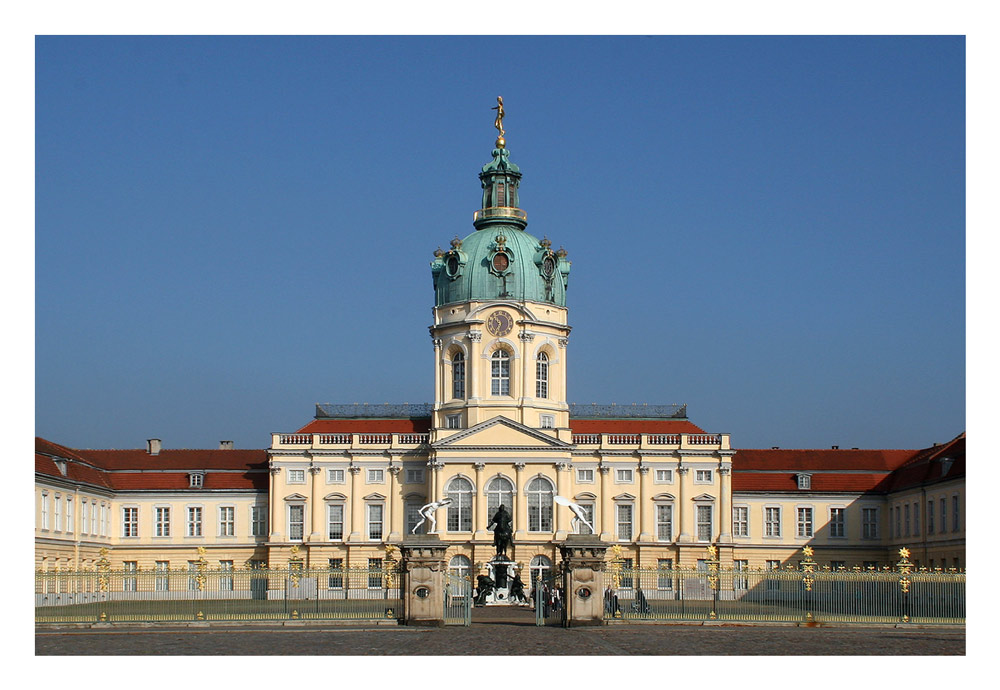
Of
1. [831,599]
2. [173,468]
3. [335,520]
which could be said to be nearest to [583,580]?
[831,599]

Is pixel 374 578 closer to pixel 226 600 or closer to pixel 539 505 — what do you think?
pixel 226 600

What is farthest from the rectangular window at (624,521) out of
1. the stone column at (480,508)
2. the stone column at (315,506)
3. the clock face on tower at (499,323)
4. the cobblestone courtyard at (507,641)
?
the cobblestone courtyard at (507,641)

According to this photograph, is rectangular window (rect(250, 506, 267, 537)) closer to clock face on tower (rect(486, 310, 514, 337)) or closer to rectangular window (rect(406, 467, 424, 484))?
rectangular window (rect(406, 467, 424, 484))

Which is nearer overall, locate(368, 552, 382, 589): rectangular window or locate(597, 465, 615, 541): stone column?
locate(368, 552, 382, 589): rectangular window

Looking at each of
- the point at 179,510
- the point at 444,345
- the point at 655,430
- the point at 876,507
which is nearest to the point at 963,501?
the point at 876,507

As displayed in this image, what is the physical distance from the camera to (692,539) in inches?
3415

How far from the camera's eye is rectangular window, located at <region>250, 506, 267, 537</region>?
3570 inches

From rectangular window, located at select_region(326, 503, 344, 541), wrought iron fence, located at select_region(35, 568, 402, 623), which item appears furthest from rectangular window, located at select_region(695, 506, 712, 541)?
wrought iron fence, located at select_region(35, 568, 402, 623)

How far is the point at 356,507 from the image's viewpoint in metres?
87.4

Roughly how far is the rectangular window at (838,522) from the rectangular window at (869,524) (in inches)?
41.0

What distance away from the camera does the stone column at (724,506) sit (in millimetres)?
86875

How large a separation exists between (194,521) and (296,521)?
23.3 ft

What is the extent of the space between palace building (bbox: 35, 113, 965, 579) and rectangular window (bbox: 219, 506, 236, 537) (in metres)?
0.08

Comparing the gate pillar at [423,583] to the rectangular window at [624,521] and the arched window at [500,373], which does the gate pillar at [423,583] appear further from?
the rectangular window at [624,521]
